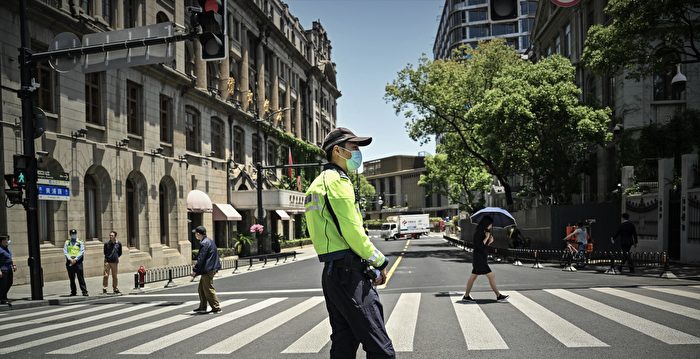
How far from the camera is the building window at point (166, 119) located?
30469 mm

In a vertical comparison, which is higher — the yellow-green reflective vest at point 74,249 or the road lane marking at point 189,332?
the yellow-green reflective vest at point 74,249

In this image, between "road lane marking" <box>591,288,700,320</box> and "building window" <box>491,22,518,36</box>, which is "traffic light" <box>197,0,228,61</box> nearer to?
"road lane marking" <box>591,288,700,320</box>

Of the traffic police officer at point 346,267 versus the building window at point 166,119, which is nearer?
the traffic police officer at point 346,267

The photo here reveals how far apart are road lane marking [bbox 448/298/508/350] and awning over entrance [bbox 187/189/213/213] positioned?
78.1 feet

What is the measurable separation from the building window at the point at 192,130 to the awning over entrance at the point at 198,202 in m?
2.64

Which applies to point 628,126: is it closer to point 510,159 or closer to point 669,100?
point 669,100

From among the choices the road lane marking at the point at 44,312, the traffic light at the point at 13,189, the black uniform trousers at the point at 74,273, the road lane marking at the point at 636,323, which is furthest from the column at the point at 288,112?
the road lane marking at the point at 636,323

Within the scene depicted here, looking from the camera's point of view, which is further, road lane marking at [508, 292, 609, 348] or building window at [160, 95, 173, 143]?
building window at [160, 95, 173, 143]

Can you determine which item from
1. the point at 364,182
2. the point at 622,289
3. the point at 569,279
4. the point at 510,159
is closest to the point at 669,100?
the point at 510,159

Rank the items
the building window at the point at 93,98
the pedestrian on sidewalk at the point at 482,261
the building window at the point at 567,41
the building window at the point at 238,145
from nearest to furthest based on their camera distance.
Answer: the pedestrian on sidewalk at the point at 482,261 < the building window at the point at 93,98 < the building window at the point at 567,41 < the building window at the point at 238,145

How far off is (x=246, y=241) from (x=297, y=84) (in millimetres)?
26109

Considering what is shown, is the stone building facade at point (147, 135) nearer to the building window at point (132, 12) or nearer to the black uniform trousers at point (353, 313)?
the building window at point (132, 12)

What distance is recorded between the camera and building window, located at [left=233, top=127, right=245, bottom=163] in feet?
137

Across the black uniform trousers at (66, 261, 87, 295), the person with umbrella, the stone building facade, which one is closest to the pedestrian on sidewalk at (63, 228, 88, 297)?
the black uniform trousers at (66, 261, 87, 295)
